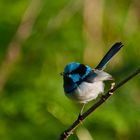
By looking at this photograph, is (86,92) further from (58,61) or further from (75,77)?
(58,61)

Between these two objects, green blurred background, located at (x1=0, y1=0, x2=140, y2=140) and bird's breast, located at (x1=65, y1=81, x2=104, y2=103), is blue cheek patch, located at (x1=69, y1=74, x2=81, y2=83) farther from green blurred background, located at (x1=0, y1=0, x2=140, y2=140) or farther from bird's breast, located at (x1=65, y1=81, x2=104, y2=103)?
green blurred background, located at (x1=0, y1=0, x2=140, y2=140)

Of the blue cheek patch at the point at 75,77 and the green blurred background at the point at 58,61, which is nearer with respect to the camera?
the blue cheek patch at the point at 75,77

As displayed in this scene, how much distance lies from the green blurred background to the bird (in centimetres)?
84

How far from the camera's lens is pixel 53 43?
16.4 ft

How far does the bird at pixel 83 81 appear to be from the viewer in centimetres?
322

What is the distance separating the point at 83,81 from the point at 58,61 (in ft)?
5.55

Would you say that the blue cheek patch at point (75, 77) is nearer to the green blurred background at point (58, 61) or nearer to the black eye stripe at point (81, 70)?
the black eye stripe at point (81, 70)

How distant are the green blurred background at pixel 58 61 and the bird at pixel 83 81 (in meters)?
0.84

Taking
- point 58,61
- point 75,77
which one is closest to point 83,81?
point 75,77

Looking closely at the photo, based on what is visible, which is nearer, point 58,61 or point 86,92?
point 86,92

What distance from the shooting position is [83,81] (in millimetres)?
3371

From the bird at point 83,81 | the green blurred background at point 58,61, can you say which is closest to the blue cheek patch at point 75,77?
the bird at point 83,81

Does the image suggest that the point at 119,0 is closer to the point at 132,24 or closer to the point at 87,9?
the point at 132,24

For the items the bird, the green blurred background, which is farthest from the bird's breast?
the green blurred background
